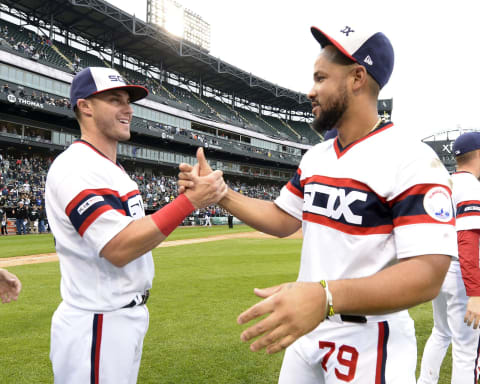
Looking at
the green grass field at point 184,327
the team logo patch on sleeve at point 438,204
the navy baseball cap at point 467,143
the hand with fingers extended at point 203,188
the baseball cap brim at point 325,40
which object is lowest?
the green grass field at point 184,327

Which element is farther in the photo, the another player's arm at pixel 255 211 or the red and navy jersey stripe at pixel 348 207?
the another player's arm at pixel 255 211

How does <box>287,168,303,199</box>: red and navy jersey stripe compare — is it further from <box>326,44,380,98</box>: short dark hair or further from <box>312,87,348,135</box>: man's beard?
<box>326,44,380,98</box>: short dark hair

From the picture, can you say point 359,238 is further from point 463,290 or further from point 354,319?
point 463,290

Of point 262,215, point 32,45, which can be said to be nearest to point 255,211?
point 262,215

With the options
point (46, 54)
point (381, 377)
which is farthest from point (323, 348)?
point (46, 54)

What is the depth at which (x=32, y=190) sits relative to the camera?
25.9 m

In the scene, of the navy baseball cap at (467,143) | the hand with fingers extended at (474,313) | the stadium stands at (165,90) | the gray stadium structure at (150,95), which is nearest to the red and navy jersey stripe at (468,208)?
the navy baseball cap at (467,143)

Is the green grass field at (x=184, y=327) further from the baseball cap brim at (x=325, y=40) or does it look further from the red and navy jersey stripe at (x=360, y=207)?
the baseball cap brim at (x=325, y=40)

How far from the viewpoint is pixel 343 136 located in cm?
194

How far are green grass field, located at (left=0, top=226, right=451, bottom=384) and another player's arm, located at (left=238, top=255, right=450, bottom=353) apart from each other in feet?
9.72

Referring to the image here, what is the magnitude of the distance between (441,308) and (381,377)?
7.55 feet

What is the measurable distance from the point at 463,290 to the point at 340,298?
2.59 metres

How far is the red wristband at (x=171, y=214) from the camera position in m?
1.98

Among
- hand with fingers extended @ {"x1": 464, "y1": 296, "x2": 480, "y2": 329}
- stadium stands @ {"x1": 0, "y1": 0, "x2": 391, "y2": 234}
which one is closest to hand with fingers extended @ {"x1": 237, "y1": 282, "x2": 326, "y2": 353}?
hand with fingers extended @ {"x1": 464, "y1": 296, "x2": 480, "y2": 329}
